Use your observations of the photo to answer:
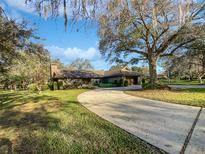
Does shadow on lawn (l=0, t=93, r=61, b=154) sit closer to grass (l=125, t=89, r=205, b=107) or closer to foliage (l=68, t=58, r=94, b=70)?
grass (l=125, t=89, r=205, b=107)

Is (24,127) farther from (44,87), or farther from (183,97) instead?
(44,87)

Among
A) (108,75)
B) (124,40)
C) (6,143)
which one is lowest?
(6,143)

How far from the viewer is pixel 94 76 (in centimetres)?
4328

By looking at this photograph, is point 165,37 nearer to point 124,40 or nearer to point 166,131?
point 124,40

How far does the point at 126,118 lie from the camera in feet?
28.3

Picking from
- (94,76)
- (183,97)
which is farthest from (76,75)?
(183,97)

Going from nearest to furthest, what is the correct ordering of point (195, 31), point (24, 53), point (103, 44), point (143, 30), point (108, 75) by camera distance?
point (24, 53)
point (195, 31)
point (143, 30)
point (103, 44)
point (108, 75)

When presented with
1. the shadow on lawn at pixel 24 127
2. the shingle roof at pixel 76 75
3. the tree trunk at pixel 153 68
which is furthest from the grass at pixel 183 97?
the shingle roof at pixel 76 75

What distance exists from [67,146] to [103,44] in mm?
17790

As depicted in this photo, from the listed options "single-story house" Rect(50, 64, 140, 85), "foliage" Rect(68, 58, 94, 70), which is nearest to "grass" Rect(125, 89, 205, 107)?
"single-story house" Rect(50, 64, 140, 85)

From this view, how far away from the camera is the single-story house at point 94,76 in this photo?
40.2 metres

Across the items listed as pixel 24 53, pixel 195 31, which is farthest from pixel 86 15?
pixel 195 31

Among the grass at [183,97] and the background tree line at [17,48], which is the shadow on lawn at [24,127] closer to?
the background tree line at [17,48]

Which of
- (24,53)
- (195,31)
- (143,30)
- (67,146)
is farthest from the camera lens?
(143,30)
